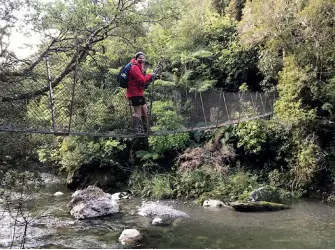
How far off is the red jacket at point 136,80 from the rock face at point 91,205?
2.81 meters

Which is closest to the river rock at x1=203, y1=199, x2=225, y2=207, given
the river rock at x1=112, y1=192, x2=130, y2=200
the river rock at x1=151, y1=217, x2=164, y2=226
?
the river rock at x1=151, y1=217, x2=164, y2=226

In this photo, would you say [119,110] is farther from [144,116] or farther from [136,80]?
[136,80]

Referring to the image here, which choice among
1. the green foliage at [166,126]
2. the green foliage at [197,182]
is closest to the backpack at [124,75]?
the green foliage at [166,126]

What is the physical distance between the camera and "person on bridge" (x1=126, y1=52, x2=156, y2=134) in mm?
4746

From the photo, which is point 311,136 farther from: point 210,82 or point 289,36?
point 210,82

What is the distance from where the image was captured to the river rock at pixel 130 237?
547 cm

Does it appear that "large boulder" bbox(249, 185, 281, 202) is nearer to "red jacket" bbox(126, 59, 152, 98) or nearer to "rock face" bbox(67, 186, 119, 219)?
"rock face" bbox(67, 186, 119, 219)

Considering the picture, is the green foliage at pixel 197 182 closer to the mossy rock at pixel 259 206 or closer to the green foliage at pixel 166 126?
the green foliage at pixel 166 126

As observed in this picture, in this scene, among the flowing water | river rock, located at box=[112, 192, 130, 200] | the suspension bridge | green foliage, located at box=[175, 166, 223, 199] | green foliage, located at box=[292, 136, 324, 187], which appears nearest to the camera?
the suspension bridge

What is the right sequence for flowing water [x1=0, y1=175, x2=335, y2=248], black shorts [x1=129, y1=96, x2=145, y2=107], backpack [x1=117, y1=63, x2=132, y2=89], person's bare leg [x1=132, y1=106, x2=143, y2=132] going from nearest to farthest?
backpack [x1=117, y1=63, x2=132, y2=89], black shorts [x1=129, y1=96, x2=145, y2=107], person's bare leg [x1=132, y1=106, x2=143, y2=132], flowing water [x1=0, y1=175, x2=335, y2=248]

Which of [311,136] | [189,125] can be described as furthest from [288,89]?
[189,125]

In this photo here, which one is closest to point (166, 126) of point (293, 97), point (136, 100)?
point (293, 97)

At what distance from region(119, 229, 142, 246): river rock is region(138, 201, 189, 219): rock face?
109cm

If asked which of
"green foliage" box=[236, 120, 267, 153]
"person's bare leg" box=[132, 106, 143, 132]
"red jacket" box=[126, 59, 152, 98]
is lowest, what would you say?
"green foliage" box=[236, 120, 267, 153]
